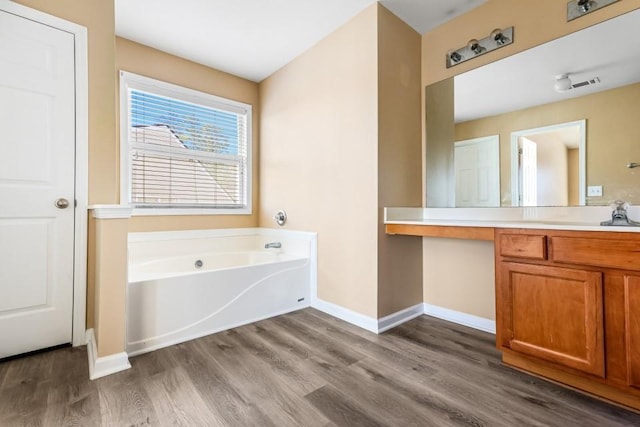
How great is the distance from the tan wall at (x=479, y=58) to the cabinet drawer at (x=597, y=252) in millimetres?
737

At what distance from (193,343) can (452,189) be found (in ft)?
7.59

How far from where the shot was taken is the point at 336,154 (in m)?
2.54

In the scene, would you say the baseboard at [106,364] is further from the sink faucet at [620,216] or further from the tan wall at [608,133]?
the tan wall at [608,133]

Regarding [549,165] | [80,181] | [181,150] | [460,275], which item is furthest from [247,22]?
[460,275]

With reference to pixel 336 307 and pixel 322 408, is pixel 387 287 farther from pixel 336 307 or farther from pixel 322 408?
pixel 322 408

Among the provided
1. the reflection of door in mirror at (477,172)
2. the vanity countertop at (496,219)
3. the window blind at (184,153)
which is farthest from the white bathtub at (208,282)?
the reflection of door in mirror at (477,172)

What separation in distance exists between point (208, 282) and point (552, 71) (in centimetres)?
276

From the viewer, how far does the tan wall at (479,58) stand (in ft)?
6.18

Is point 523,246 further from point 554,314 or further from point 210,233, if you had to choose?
point 210,233

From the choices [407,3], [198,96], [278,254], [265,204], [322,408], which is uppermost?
[407,3]

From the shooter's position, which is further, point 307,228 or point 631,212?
point 307,228

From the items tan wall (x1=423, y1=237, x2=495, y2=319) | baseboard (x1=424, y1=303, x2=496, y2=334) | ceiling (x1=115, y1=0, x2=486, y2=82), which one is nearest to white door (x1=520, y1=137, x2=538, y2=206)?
tan wall (x1=423, y1=237, x2=495, y2=319)

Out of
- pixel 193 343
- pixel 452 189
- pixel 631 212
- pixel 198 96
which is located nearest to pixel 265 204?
pixel 198 96

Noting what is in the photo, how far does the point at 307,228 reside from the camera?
2855 mm
